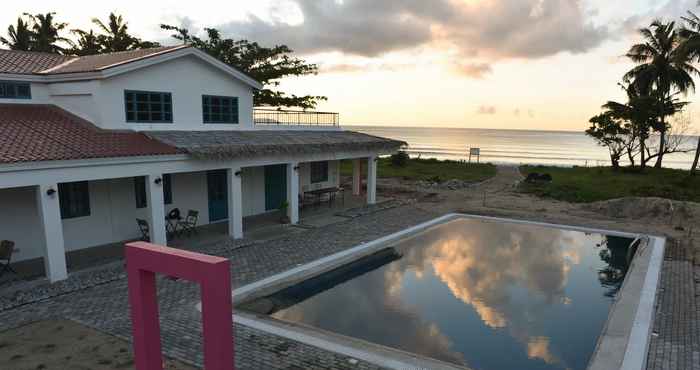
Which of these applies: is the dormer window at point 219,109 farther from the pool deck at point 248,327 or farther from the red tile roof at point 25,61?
the red tile roof at point 25,61

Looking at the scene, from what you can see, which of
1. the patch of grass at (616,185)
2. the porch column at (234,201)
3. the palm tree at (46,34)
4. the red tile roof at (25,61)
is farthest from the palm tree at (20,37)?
the patch of grass at (616,185)

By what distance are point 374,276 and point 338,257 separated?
4.56 feet

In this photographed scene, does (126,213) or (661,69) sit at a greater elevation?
(661,69)

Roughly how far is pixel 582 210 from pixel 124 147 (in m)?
21.9

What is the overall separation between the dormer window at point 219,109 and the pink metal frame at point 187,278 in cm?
1201

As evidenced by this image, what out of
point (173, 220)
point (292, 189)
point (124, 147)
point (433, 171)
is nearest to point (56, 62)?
point (124, 147)

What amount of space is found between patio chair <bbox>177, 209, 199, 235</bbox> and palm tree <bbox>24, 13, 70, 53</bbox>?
1310 inches

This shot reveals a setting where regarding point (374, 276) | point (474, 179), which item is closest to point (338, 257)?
point (374, 276)

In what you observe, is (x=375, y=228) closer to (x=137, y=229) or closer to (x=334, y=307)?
(x=334, y=307)

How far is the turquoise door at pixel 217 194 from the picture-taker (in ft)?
59.5

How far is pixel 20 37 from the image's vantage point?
39.5 meters

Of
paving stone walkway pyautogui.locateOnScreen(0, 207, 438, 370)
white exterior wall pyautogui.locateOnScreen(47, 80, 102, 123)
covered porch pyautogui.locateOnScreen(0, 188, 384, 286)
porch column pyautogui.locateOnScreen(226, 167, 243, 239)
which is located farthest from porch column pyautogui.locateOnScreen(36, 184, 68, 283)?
porch column pyautogui.locateOnScreen(226, 167, 243, 239)

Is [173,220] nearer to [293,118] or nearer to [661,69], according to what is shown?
[293,118]

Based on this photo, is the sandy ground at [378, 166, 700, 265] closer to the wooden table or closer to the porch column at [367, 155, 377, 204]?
the porch column at [367, 155, 377, 204]
